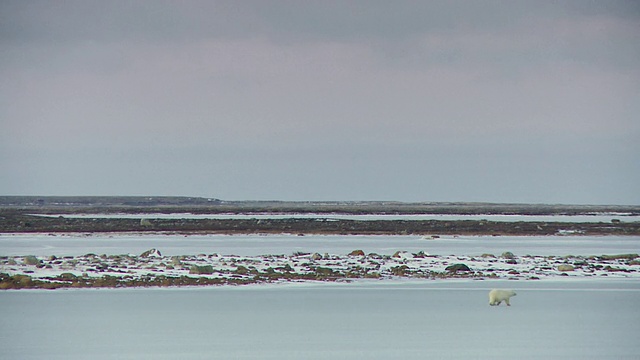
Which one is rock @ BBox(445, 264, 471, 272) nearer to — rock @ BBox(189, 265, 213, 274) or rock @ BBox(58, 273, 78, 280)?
rock @ BBox(189, 265, 213, 274)

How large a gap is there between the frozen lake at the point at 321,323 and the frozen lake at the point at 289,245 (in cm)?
1283

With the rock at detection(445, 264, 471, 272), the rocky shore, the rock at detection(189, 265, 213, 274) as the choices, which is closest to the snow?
the rocky shore

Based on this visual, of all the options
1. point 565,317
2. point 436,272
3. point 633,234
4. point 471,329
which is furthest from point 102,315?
point 633,234

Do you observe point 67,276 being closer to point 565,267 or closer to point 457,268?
point 457,268

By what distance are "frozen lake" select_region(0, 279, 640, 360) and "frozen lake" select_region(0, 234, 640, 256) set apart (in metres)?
12.8

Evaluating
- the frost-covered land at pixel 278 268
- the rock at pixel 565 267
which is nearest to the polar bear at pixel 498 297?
the frost-covered land at pixel 278 268

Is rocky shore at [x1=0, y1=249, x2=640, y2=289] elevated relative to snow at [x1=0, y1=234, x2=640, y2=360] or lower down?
elevated

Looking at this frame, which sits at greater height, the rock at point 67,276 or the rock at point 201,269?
the rock at point 201,269

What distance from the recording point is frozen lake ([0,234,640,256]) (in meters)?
34.9

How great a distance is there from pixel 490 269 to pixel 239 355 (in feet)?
49.1

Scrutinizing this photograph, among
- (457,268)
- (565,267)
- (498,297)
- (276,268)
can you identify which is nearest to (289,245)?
(276,268)

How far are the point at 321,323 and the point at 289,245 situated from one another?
78.5ft

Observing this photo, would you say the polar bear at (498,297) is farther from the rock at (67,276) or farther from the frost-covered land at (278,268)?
the rock at (67,276)

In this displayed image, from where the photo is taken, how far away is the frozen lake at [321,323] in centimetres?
1341
